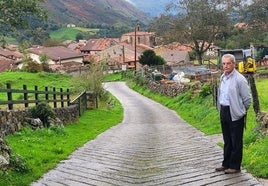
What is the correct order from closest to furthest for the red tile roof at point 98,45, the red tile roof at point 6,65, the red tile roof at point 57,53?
the red tile roof at point 6,65, the red tile roof at point 57,53, the red tile roof at point 98,45

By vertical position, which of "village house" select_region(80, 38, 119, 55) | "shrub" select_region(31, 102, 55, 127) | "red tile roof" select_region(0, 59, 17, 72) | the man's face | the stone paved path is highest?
"village house" select_region(80, 38, 119, 55)

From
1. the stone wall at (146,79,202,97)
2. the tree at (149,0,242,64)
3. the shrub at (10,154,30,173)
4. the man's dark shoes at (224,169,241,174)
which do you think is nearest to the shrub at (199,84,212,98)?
the stone wall at (146,79,202,97)

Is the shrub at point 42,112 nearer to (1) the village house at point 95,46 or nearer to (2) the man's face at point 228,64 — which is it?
(2) the man's face at point 228,64

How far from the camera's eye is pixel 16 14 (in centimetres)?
1147

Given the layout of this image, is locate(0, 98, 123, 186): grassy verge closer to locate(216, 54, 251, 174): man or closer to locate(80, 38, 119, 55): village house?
locate(216, 54, 251, 174): man

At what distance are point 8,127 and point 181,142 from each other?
4.63m

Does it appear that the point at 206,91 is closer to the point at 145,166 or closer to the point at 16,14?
the point at 16,14

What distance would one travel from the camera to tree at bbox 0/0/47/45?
10.9m

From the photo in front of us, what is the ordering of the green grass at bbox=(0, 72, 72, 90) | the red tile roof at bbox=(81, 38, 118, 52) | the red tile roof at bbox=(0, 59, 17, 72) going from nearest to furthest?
the green grass at bbox=(0, 72, 72, 90)
the red tile roof at bbox=(0, 59, 17, 72)
the red tile roof at bbox=(81, 38, 118, 52)

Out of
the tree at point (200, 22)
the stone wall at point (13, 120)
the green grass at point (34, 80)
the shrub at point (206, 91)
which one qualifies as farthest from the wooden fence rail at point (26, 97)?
the tree at point (200, 22)

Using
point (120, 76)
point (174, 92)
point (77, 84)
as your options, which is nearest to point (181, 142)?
point (77, 84)

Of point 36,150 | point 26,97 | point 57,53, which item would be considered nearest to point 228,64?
point 36,150

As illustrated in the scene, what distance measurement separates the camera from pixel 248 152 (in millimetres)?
8906

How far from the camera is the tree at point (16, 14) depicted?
1088 centimetres
